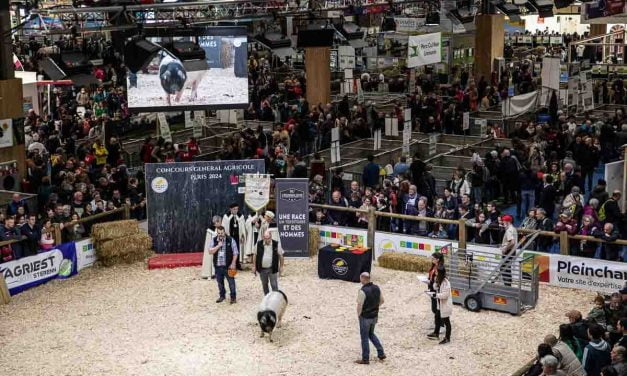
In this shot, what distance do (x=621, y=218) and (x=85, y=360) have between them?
390 inches

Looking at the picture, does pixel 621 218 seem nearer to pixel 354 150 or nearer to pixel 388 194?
Result: pixel 388 194

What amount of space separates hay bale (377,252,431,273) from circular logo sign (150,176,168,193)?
4717 millimetres

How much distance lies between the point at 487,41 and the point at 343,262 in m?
21.4

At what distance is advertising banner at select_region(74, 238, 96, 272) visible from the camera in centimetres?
1866

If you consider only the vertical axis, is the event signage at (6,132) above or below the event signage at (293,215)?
above

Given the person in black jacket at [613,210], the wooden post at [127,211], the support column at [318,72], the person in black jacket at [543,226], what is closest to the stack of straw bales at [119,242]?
the wooden post at [127,211]

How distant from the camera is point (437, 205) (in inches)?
744

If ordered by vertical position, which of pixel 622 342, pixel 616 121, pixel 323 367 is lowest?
pixel 323 367

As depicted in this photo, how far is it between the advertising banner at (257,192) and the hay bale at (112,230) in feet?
7.96

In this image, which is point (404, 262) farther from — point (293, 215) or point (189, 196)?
point (189, 196)

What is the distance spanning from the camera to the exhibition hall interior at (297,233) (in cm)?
1429

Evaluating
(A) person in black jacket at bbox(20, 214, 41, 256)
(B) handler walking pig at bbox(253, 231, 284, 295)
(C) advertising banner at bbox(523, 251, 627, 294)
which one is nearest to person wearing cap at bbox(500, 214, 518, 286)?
(C) advertising banner at bbox(523, 251, 627, 294)

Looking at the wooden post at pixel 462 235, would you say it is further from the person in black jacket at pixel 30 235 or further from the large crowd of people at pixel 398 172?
the person in black jacket at pixel 30 235

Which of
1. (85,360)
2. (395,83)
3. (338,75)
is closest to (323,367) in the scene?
(85,360)
